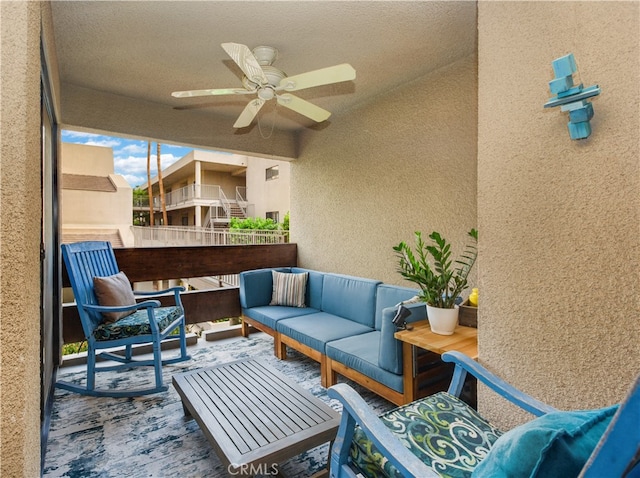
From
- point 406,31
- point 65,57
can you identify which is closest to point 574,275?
point 406,31

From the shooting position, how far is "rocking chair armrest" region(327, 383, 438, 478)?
0.93m

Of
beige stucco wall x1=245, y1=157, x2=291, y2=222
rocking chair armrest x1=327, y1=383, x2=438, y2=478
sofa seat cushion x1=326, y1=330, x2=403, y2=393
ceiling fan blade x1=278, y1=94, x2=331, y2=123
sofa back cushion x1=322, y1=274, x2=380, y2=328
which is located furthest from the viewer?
beige stucco wall x1=245, y1=157, x2=291, y2=222

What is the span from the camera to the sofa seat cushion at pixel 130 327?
8.61ft

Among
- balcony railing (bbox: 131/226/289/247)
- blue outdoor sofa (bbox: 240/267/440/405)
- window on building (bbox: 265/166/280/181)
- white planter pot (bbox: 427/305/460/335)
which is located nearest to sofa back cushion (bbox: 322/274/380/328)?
blue outdoor sofa (bbox: 240/267/440/405)

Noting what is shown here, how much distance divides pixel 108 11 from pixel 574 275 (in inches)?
118

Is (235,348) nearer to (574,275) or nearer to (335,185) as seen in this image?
(335,185)

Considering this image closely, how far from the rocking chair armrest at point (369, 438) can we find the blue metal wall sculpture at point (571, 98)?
1.24 meters

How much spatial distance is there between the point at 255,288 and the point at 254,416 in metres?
2.34

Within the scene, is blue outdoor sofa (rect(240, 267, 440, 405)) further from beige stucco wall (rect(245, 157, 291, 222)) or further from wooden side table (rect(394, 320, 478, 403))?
beige stucco wall (rect(245, 157, 291, 222))

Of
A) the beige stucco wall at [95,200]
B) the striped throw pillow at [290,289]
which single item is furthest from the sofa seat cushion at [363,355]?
the beige stucco wall at [95,200]

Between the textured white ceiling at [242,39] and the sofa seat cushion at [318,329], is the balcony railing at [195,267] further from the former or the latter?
the textured white ceiling at [242,39]

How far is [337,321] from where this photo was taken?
129 inches

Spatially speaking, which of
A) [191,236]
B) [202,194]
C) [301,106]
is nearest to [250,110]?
[301,106]

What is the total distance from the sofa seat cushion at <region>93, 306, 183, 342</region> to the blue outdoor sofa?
1.03 meters
